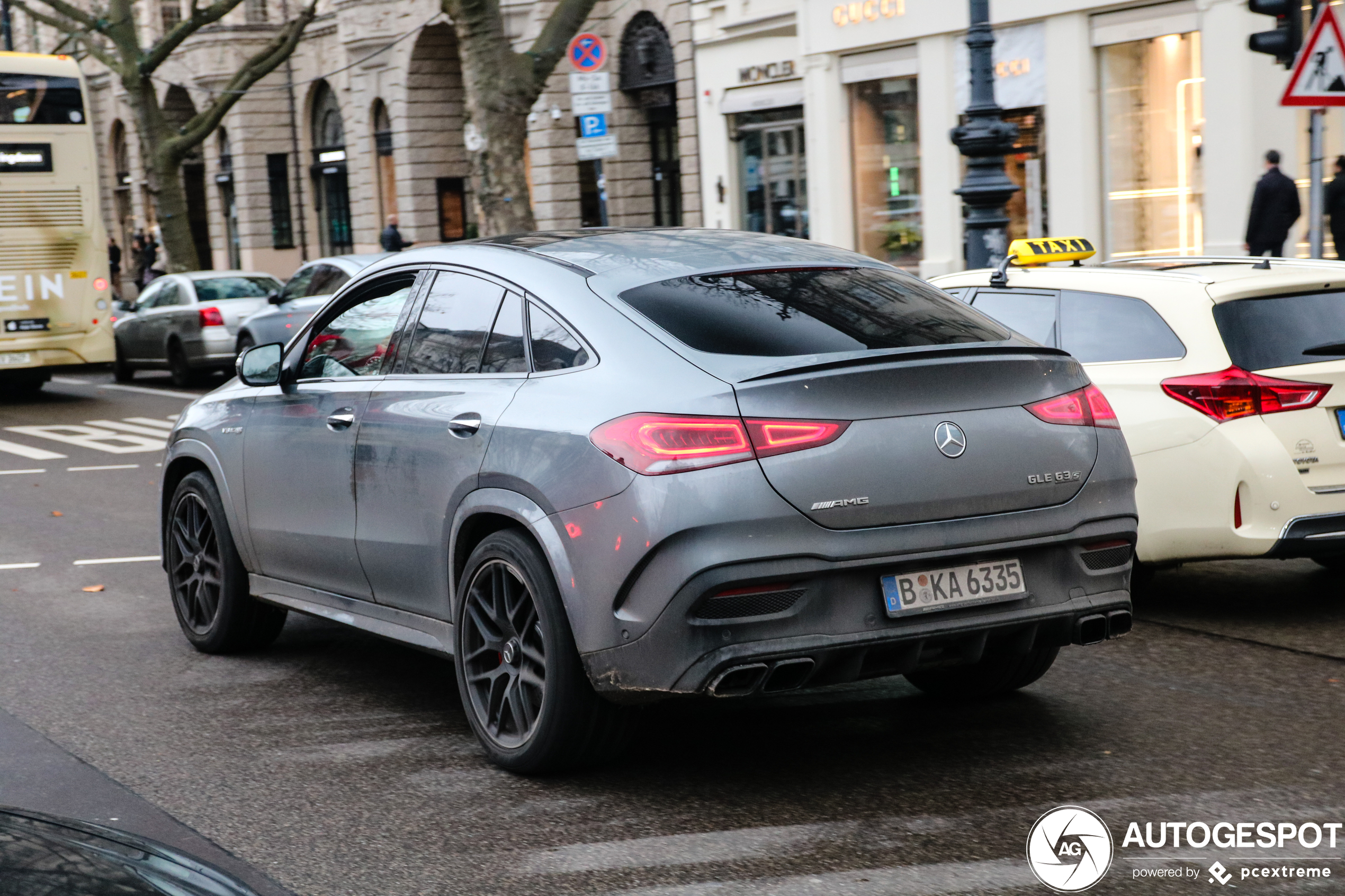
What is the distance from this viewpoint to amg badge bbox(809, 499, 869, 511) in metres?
4.59

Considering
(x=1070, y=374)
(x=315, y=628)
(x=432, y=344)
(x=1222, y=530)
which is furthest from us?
(x=315, y=628)

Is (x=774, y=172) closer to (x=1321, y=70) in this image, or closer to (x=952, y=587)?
(x=1321, y=70)

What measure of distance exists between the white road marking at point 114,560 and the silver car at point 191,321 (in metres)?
11.4

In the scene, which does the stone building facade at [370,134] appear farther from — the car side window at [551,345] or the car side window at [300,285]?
the car side window at [551,345]

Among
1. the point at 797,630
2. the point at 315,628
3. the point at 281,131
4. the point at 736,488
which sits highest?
the point at 281,131

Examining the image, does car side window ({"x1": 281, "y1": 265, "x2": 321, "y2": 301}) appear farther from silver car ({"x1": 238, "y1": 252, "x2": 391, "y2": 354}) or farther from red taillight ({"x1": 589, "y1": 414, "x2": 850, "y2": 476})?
red taillight ({"x1": 589, "y1": 414, "x2": 850, "y2": 476})

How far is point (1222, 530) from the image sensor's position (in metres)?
6.97

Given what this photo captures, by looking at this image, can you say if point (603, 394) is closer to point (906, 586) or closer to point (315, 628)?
point (906, 586)

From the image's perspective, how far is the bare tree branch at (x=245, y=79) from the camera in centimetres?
3006

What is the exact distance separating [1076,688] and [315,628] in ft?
11.2

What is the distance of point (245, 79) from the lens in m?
31.2

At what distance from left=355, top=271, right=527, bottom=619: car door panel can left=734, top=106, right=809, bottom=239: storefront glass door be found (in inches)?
805

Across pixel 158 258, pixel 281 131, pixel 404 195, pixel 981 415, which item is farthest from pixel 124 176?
pixel 981 415

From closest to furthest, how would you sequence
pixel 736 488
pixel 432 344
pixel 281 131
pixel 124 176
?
pixel 736 488 → pixel 432 344 → pixel 281 131 → pixel 124 176
